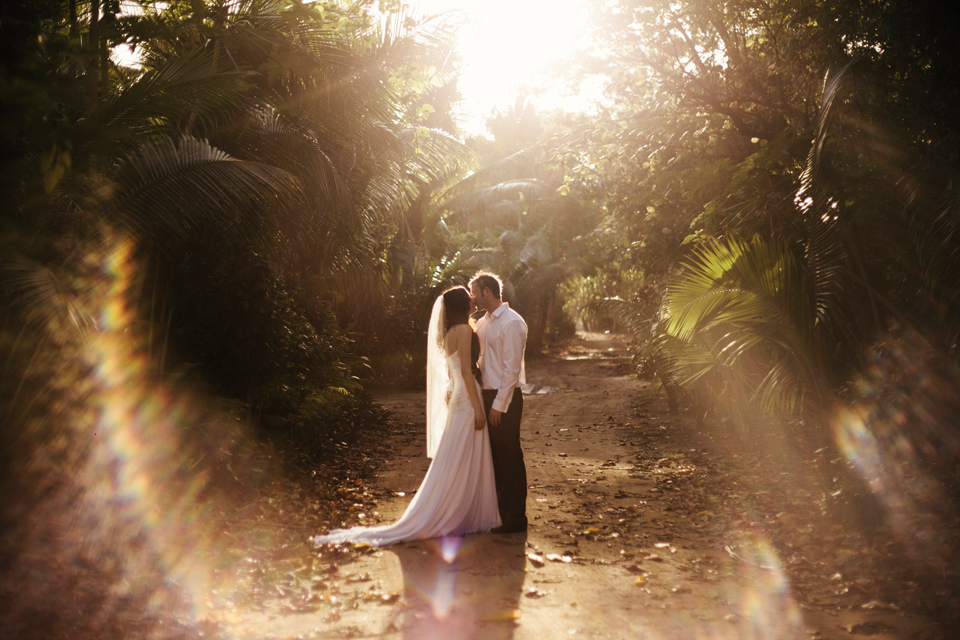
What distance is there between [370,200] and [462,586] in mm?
7500

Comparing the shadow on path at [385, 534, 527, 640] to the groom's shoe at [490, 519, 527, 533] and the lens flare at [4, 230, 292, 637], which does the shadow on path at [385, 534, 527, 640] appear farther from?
the lens flare at [4, 230, 292, 637]

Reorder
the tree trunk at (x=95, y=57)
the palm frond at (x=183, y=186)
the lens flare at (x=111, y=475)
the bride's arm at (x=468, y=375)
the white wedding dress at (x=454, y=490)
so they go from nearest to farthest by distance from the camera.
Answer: the lens flare at (x=111, y=475) → the white wedding dress at (x=454, y=490) → the bride's arm at (x=468, y=375) → the palm frond at (x=183, y=186) → the tree trunk at (x=95, y=57)

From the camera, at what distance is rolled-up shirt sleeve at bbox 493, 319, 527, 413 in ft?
19.0

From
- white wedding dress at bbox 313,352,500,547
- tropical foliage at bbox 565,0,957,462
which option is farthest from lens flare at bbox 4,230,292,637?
tropical foliage at bbox 565,0,957,462

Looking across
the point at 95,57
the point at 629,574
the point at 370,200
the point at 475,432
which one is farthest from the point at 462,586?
the point at 370,200

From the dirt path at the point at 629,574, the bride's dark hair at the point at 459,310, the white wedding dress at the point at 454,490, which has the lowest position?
the dirt path at the point at 629,574

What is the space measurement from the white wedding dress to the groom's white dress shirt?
0.22 metres

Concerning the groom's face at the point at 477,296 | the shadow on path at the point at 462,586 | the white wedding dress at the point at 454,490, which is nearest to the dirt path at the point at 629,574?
the shadow on path at the point at 462,586

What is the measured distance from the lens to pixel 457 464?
5.80m

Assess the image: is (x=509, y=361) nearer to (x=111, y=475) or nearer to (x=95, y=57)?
(x=111, y=475)

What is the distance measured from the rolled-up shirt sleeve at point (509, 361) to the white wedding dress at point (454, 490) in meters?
0.26

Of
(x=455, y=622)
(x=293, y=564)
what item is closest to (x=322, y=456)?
(x=293, y=564)

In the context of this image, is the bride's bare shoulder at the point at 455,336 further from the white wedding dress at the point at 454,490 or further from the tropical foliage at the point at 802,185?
the tropical foliage at the point at 802,185

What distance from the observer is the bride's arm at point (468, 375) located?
228 inches
